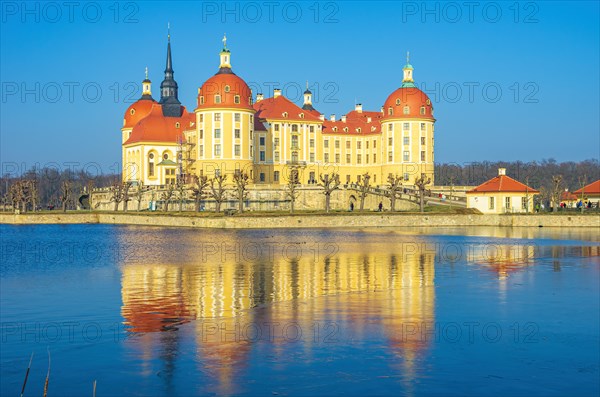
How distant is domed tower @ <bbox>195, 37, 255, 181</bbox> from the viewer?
84938mm

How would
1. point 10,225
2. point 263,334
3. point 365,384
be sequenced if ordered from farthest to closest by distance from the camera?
1. point 10,225
2. point 263,334
3. point 365,384

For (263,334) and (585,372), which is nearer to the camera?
(585,372)

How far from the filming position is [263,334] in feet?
57.9

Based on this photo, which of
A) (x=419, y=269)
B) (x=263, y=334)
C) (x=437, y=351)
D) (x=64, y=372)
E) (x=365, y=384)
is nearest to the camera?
(x=365, y=384)

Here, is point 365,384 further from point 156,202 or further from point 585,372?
point 156,202

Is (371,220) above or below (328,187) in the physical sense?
below

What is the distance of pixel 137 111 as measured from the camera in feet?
363

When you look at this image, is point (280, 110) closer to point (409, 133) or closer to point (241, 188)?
point (409, 133)

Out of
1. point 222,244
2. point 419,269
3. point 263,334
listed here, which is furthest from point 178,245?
point 263,334

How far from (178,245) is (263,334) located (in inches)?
1070

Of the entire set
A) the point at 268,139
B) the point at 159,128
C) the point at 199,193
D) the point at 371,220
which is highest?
the point at 159,128

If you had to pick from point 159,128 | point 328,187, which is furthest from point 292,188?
point 159,128

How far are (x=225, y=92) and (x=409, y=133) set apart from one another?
21.6 metres

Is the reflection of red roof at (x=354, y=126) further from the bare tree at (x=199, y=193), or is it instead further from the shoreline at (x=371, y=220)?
the shoreline at (x=371, y=220)
